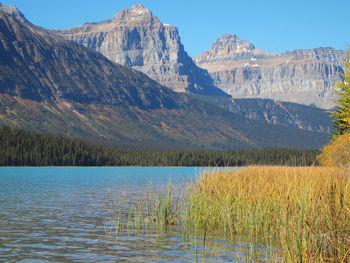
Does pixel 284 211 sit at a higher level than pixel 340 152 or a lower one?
lower

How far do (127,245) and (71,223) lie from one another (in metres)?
7.59

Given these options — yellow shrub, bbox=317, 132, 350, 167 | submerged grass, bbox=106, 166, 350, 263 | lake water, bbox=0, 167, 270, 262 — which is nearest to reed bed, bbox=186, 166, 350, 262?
submerged grass, bbox=106, 166, 350, 263

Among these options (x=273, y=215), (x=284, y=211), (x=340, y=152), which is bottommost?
(x=273, y=215)

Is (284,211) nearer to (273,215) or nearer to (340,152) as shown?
(273,215)

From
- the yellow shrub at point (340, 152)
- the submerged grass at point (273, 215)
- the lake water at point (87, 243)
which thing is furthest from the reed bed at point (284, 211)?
the yellow shrub at point (340, 152)

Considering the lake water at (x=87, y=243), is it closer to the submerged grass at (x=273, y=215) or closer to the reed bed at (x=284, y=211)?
the submerged grass at (x=273, y=215)

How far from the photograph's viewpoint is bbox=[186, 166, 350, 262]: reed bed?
11617mm

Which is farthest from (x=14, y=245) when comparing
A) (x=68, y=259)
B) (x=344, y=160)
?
(x=344, y=160)

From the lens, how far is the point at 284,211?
13.4m

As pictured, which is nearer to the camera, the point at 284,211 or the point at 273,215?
the point at 284,211

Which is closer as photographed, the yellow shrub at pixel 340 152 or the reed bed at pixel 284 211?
the reed bed at pixel 284 211

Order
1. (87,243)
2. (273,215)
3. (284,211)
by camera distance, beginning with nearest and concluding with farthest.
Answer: (284,211)
(273,215)
(87,243)

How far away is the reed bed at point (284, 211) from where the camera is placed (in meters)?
11.6

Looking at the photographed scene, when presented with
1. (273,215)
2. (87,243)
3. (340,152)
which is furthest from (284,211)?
(340,152)
